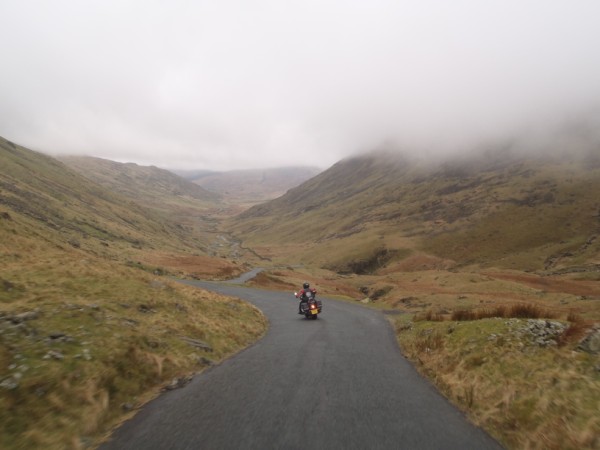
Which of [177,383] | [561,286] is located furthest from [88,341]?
[561,286]

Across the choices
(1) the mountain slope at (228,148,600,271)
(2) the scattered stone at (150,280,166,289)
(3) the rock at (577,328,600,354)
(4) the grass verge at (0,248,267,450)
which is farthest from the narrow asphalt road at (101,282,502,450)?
(1) the mountain slope at (228,148,600,271)

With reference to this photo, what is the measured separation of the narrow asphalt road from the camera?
8.23 meters

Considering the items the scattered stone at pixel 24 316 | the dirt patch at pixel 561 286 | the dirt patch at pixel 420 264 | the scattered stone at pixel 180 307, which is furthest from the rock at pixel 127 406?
the dirt patch at pixel 420 264

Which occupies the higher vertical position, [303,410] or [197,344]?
[197,344]

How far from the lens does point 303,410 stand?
32.4 ft

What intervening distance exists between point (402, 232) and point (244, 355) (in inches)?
5698

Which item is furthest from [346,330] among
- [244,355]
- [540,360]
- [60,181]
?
[60,181]

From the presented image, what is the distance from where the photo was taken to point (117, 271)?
26.3 m

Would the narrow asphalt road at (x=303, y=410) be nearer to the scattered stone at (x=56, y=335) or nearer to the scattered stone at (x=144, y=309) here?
the scattered stone at (x=56, y=335)

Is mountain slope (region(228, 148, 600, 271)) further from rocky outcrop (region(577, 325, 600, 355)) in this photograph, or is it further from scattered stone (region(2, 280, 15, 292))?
scattered stone (region(2, 280, 15, 292))

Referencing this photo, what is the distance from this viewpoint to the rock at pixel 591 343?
11.7 m

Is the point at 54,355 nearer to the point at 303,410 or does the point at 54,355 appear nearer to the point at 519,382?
the point at 303,410

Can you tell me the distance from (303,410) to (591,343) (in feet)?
28.0

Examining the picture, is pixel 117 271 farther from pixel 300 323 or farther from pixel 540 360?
pixel 540 360
